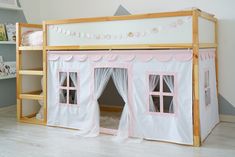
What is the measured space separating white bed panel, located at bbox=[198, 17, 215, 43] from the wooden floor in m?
0.88

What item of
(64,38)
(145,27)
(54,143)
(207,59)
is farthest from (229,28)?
(54,143)

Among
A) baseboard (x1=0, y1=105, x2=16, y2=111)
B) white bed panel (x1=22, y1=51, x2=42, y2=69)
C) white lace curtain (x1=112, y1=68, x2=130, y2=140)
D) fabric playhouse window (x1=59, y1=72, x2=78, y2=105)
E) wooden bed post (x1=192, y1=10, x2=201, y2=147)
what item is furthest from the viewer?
baseboard (x1=0, y1=105, x2=16, y2=111)

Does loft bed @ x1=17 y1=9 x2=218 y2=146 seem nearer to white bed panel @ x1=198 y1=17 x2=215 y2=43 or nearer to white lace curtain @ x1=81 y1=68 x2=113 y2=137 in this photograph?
white bed panel @ x1=198 y1=17 x2=215 y2=43

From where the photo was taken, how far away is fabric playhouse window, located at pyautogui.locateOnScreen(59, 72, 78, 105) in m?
3.03

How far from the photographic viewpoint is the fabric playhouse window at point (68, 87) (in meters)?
3.03

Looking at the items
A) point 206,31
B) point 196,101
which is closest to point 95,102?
point 196,101

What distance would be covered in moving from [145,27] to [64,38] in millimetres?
892

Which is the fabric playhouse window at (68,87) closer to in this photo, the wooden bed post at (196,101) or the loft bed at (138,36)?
the loft bed at (138,36)

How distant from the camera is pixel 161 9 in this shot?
3.50 meters

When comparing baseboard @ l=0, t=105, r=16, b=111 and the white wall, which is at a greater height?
the white wall

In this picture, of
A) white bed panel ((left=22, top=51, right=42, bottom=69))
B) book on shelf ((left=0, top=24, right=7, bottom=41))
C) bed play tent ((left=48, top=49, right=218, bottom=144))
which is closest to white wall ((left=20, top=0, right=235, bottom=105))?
bed play tent ((left=48, top=49, right=218, bottom=144))

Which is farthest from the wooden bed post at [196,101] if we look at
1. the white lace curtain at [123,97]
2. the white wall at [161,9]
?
the white wall at [161,9]

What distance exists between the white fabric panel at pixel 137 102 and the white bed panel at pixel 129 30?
5.8 inches

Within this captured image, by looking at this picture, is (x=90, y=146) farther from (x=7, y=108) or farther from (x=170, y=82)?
(x=7, y=108)
